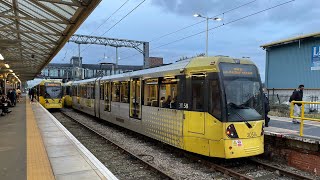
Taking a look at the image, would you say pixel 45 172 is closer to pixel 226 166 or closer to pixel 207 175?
pixel 207 175

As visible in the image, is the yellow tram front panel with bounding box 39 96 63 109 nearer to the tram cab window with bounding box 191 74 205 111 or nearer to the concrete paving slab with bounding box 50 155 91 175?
the concrete paving slab with bounding box 50 155 91 175

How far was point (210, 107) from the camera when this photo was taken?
889 cm

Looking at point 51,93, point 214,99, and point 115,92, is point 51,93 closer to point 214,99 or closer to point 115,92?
point 115,92

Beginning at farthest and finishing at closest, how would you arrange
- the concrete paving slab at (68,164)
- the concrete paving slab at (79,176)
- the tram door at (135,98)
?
the tram door at (135,98) < the concrete paving slab at (68,164) < the concrete paving slab at (79,176)

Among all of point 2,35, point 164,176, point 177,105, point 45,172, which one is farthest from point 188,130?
point 2,35

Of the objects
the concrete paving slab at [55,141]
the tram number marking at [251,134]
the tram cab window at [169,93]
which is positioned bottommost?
the concrete paving slab at [55,141]

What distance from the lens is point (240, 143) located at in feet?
28.5

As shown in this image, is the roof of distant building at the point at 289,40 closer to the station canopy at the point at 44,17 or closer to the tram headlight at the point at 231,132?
the station canopy at the point at 44,17

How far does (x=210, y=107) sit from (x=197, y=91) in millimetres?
661

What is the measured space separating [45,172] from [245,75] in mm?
5755

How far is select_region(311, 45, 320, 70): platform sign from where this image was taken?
25.2m

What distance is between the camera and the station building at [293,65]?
25.6 m

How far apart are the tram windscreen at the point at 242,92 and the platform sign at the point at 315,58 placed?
18.1 meters

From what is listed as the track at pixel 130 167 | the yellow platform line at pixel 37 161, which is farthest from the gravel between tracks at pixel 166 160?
the yellow platform line at pixel 37 161
